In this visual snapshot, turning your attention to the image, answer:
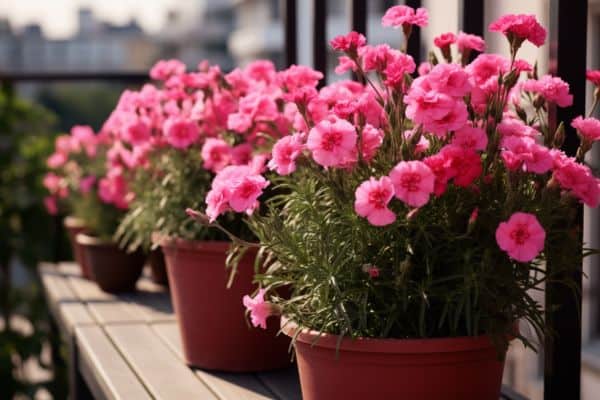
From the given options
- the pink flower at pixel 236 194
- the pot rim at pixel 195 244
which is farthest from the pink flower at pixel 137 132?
the pink flower at pixel 236 194

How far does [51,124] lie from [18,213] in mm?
492

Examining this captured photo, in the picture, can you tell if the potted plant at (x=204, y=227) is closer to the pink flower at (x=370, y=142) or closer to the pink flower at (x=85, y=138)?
the pink flower at (x=370, y=142)

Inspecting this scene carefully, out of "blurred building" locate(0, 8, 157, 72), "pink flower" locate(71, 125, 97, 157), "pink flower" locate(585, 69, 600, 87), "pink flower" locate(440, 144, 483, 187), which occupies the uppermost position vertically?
"pink flower" locate(585, 69, 600, 87)

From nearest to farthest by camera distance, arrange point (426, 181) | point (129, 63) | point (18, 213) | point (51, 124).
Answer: point (426, 181)
point (18, 213)
point (51, 124)
point (129, 63)

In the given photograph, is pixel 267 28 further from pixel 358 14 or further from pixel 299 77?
pixel 299 77

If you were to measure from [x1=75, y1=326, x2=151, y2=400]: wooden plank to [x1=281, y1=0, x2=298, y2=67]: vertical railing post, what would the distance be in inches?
34.4

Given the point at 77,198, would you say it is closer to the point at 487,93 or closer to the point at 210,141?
the point at 210,141

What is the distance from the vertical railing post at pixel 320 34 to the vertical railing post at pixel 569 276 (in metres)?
1.02

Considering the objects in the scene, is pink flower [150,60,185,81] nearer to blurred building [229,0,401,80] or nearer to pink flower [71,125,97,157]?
pink flower [71,125,97,157]

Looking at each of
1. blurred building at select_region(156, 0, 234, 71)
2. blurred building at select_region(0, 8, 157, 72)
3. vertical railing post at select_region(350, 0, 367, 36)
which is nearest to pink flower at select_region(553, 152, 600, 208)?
vertical railing post at select_region(350, 0, 367, 36)

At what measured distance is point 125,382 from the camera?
1643mm

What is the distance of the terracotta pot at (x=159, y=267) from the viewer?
259 cm

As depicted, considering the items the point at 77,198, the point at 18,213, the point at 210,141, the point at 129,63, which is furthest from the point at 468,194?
the point at 129,63

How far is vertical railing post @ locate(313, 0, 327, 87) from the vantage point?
229cm
